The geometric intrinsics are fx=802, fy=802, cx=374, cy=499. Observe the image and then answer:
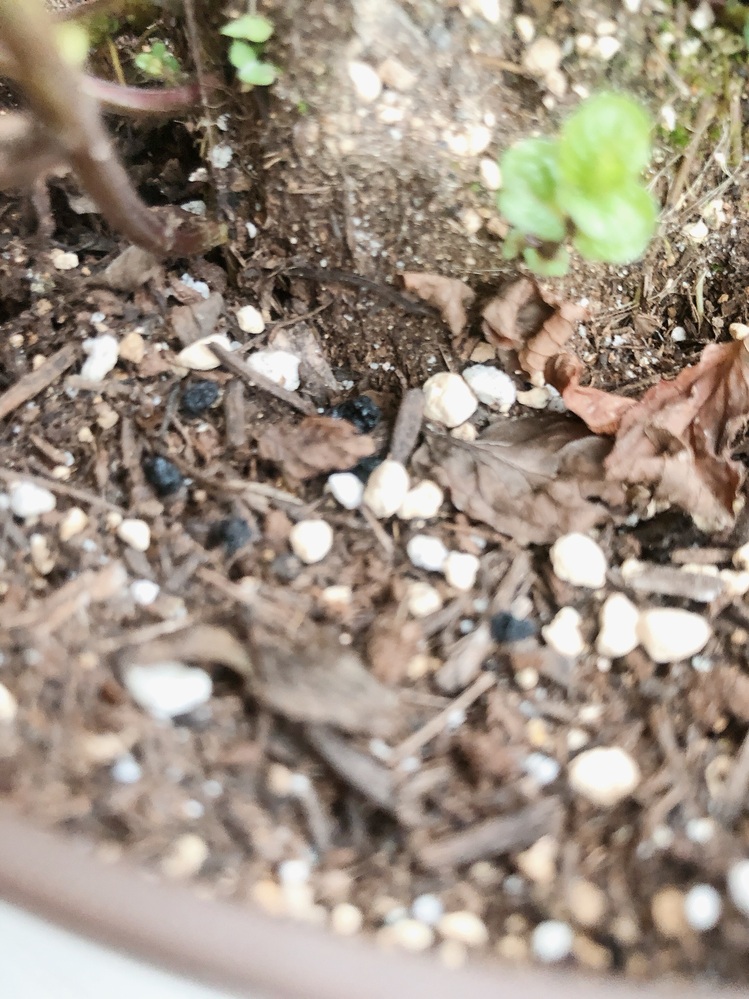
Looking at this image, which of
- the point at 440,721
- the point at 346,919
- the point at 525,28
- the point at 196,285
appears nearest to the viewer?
the point at 346,919

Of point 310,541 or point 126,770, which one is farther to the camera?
point 310,541

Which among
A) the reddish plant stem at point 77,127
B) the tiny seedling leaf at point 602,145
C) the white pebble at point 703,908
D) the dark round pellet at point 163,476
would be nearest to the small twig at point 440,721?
the white pebble at point 703,908

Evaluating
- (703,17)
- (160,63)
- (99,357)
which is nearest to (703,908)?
(99,357)

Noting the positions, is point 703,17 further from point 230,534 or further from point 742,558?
point 230,534

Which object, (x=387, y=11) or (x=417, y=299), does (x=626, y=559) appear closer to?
(x=417, y=299)

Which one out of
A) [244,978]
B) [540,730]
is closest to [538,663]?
[540,730]

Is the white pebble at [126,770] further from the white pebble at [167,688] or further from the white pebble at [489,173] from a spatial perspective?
the white pebble at [489,173]

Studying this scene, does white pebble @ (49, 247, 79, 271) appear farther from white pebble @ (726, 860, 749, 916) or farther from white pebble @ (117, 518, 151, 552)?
white pebble @ (726, 860, 749, 916)
